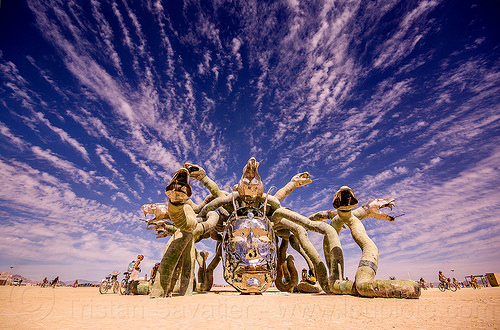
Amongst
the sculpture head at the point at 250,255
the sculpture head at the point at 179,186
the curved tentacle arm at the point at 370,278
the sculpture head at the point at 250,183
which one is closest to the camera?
the sculpture head at the point at 179,186

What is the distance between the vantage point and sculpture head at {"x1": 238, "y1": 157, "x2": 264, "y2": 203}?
28.2 ft

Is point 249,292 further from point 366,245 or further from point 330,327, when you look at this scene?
point 330,327

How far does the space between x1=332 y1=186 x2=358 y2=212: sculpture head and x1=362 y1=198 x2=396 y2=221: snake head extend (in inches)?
86.0

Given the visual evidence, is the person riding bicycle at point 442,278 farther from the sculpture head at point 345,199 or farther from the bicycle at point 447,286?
the sculpture head at point 345,199

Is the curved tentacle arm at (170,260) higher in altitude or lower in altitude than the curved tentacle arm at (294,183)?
lower

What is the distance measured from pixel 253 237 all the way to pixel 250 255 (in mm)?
534

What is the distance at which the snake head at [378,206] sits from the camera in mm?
8188

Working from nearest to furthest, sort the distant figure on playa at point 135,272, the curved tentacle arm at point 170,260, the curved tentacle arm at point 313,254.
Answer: the curved tentacle arm at point 170,260
the curved tentacle arm at point 313,254
the distant figure on playa at point 135,272

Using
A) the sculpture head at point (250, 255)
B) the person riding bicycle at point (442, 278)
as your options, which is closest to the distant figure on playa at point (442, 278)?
the person riding bicycle at point (442, 278)

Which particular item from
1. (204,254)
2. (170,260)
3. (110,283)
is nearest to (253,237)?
(170,260)

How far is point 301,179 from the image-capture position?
35.6 ft

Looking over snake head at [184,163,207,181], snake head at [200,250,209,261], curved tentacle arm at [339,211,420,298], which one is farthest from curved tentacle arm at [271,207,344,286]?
snake head at [200,250,209,261]

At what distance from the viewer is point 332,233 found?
7.90m

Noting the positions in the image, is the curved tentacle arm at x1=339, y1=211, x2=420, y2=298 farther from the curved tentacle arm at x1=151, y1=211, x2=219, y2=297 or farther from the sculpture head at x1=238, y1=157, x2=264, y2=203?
the curved tentacle arm at x1=151, y1=211, x2=219, y2=297
